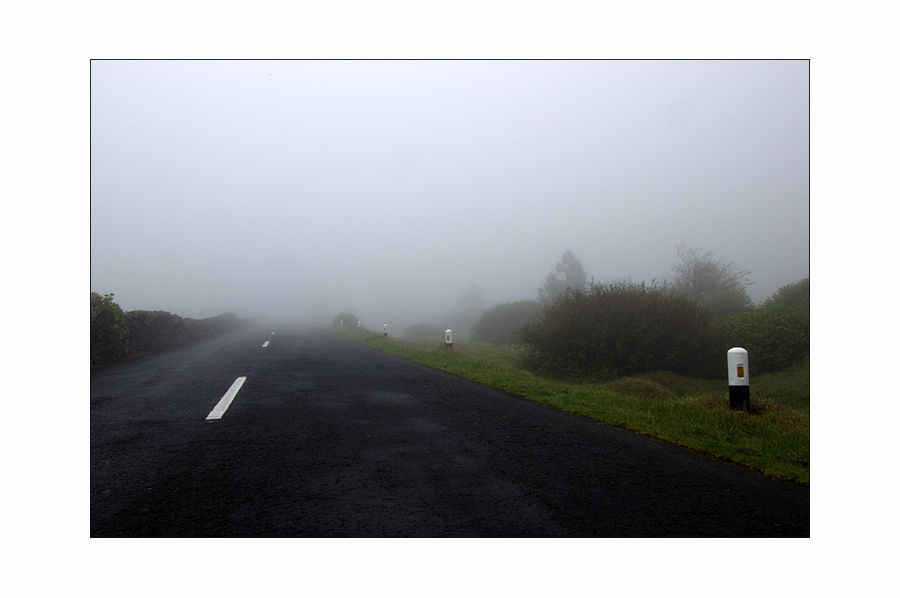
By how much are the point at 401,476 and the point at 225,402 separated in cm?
426

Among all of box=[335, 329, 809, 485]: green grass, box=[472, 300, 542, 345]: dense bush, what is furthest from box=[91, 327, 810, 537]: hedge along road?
box=[472, 300, 542, 345]: dense bush

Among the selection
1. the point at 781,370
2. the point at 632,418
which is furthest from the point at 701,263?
the point at 632,418

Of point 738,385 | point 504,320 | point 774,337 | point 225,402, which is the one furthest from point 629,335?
point 504,320

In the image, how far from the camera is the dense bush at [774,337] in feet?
47.3

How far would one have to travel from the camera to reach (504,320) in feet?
110

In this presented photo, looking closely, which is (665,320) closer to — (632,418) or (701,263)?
(632,418)

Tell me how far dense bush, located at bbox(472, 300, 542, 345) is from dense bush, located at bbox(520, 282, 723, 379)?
1597 centimetres

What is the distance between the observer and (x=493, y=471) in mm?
4180

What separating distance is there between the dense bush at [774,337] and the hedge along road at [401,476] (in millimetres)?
10884

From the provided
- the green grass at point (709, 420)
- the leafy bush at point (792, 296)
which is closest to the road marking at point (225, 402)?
the green grass at point (709, 420)

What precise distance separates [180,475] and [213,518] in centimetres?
114

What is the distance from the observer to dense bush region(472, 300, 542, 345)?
1261 inches

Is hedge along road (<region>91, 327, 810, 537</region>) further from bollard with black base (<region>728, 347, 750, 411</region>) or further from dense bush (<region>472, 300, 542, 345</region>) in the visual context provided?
dense bush (<region>472, 300, 542, 345</region>)

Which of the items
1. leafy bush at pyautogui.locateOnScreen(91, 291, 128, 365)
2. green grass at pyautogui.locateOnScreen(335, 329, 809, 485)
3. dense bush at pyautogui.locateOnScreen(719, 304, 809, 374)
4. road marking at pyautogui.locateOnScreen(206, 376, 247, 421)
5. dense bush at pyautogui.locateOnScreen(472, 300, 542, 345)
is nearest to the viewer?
green grass at pyautogui.locateOnScreen(335, 329, 809, 485)
